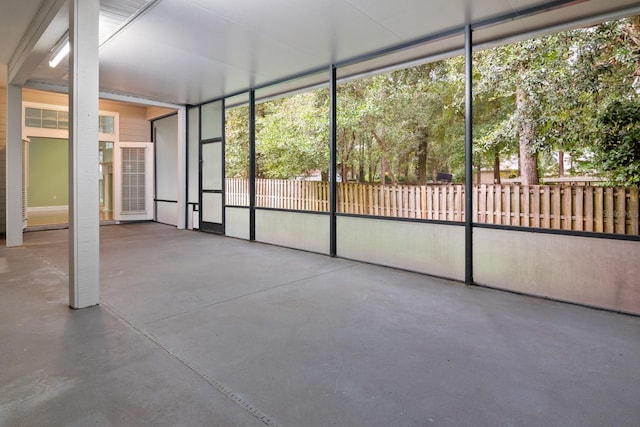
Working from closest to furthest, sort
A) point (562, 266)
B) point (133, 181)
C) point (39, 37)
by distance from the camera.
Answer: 1. point (562, 266)
2. point (39, 37)
3. point (133, 181)

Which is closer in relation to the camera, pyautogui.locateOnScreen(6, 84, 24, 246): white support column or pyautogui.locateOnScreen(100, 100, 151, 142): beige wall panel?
pyautogui.locateOnScreen(6, 84, 24, 246): white support column

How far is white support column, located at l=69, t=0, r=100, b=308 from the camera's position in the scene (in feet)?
9.95

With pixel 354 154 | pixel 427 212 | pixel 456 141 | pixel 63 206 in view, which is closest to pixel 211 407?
pixel 427 212

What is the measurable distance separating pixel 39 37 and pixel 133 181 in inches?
233

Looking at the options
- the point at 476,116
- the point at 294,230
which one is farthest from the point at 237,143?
the point at 476,116

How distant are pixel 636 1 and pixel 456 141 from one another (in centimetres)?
697

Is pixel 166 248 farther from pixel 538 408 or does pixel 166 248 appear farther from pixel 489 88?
pixel 489 88

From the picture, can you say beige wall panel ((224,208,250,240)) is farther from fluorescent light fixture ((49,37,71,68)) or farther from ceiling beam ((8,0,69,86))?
ceiling beam ((8,0,69,86))

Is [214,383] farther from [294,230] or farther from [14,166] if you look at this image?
[14,166]

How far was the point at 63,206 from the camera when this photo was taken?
543 inches

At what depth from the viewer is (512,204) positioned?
12.4 feet

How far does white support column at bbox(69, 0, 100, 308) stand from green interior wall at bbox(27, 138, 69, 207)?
12.1 metres

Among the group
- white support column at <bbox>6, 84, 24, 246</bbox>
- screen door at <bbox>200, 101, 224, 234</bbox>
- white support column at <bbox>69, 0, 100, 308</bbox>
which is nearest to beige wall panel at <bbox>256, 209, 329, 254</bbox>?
screen door at <bbox>200, 101, 224, 234</bbox>

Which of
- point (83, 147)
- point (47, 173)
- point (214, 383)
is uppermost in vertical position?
point (47, 173)
